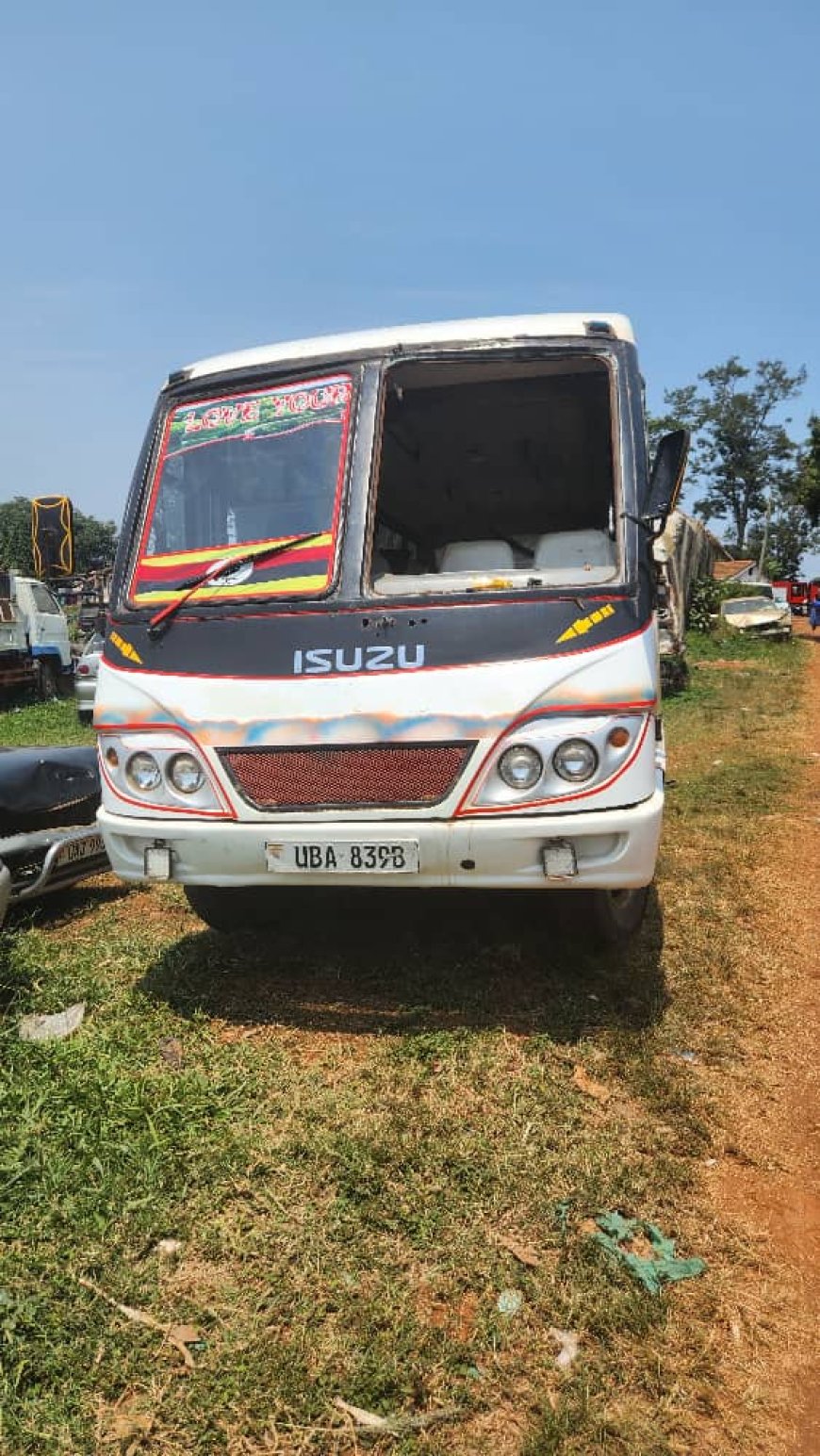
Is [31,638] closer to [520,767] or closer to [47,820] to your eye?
[47,820]

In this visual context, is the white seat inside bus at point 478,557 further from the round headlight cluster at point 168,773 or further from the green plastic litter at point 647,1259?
the green plastic litter at point 647,1259

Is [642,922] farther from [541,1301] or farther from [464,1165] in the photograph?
[541,1301]

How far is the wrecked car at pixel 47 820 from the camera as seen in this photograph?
4734 millimetres

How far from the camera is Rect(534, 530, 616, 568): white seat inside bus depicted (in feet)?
12.9

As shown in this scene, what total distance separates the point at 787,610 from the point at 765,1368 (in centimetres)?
2411

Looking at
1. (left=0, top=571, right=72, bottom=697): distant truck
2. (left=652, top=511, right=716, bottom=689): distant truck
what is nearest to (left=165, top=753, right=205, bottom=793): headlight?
(left=652, top=511, right=716, bottom=689): distant truck

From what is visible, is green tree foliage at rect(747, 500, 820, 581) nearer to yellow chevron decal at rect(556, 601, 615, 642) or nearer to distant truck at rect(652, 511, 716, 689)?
distant truck at rect(652, 511, 716, 689)

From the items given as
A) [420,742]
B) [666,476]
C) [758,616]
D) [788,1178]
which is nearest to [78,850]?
[420,742]

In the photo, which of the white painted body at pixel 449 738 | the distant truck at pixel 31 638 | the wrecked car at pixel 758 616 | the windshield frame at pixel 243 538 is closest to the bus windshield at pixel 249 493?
the windshield frame at pixel 243 538

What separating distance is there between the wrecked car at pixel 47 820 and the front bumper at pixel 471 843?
60.9 inches

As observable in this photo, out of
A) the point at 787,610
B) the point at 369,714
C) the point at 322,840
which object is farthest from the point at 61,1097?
the point at 787,610

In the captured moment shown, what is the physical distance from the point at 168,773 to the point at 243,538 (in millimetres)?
982

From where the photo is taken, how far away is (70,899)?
5.52m

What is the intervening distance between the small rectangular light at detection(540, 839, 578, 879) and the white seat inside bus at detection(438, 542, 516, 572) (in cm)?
140
